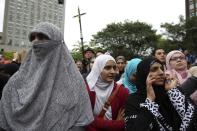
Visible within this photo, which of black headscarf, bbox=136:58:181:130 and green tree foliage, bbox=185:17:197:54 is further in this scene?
green tree foliage, bbox=185:17:197:54

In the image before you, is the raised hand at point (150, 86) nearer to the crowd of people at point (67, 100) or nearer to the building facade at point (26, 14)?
the crowd of people at point (67, 100)

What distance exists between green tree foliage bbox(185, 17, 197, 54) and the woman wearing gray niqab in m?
27.8

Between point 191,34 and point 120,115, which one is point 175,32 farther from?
point 120,115

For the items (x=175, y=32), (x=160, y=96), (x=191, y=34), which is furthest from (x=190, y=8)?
(x=160, y=96)

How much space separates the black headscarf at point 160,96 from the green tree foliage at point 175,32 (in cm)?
3362

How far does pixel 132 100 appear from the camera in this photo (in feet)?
9.72

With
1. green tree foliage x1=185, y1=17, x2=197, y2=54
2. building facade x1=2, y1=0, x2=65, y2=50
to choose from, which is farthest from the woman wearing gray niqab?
building facade x1=2, y1=0, x2=65, y2=50

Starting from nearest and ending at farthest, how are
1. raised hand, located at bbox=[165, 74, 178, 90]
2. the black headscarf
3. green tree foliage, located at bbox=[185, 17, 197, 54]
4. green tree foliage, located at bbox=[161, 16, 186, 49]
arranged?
the black headscarf, raised hand, located at bbox=[165, 74, 178, 90], green tree foliage, located at bbox=[185, 17, 197, 54], green tree foliage, located at bbox=[161, 16, 186, 49]

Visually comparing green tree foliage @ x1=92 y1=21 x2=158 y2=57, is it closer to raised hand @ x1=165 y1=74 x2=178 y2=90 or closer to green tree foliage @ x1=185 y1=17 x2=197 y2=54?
green tree foliage @ x1=185 y1=17 x2=197 y2=54

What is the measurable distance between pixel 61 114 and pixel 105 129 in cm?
57

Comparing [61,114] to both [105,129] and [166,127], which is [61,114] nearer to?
[105,129]

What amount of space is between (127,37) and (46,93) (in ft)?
170

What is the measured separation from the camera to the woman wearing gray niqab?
262 cm

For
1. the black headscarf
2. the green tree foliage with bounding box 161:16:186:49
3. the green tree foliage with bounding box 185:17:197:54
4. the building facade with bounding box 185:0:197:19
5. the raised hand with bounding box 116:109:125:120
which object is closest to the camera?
the black headscarf
